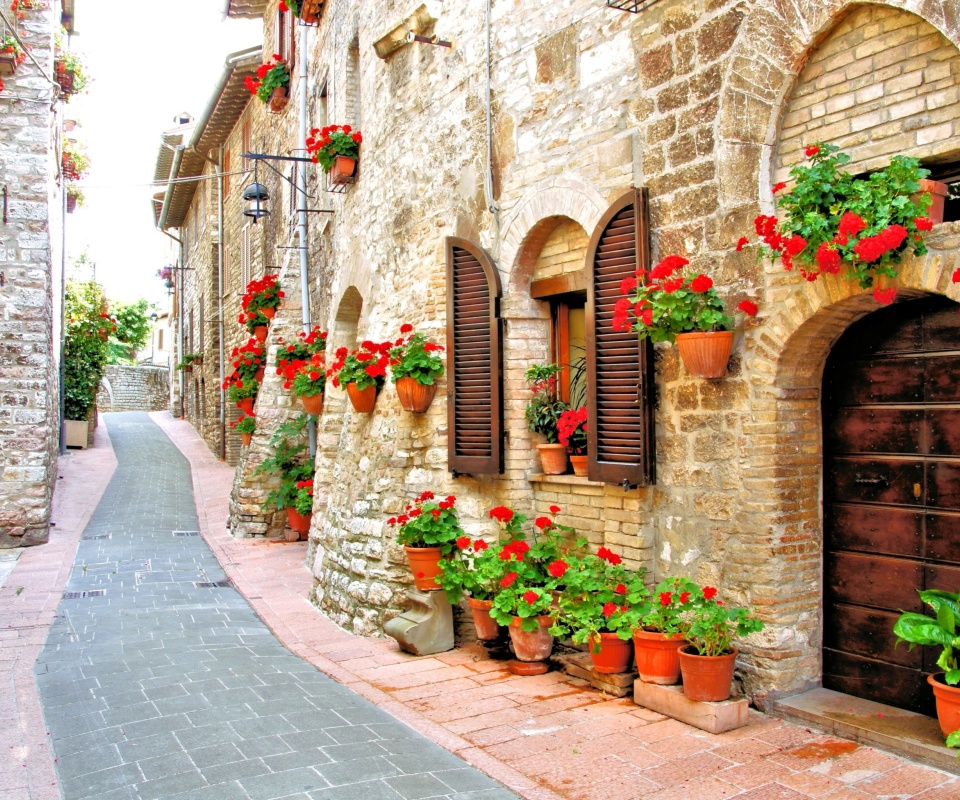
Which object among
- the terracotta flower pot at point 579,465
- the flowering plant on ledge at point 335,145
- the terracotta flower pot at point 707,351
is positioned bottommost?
the terracotta flower pot at point 579,465

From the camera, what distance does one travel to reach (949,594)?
4.09 metres

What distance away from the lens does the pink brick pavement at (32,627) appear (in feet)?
14.3

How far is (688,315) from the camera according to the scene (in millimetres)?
4883

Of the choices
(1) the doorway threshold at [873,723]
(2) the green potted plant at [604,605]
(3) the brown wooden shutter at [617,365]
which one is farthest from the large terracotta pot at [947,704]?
(3) the brown wooden shutter at [617,365]

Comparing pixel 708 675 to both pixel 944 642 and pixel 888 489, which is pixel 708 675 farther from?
pixel 888 489

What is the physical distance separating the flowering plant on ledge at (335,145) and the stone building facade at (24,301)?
4.28 meters

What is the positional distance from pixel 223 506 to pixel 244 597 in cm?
597

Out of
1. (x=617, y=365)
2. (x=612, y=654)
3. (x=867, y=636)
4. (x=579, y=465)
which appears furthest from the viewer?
(x=579, y=465)

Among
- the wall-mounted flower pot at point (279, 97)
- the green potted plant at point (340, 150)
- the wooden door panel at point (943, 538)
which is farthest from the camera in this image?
the wall-mounted flower pot at point (279, 97)

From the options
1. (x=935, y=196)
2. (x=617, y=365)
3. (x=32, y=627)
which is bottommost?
(x=32, y=627)

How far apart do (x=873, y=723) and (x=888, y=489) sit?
119cm

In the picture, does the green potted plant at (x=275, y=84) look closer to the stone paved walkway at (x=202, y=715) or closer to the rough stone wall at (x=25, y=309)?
the rough stone wall at (x=25, y=309)

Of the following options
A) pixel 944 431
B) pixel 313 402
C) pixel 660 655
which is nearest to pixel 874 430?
pixel 944 431

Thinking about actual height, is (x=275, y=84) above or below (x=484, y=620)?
above
